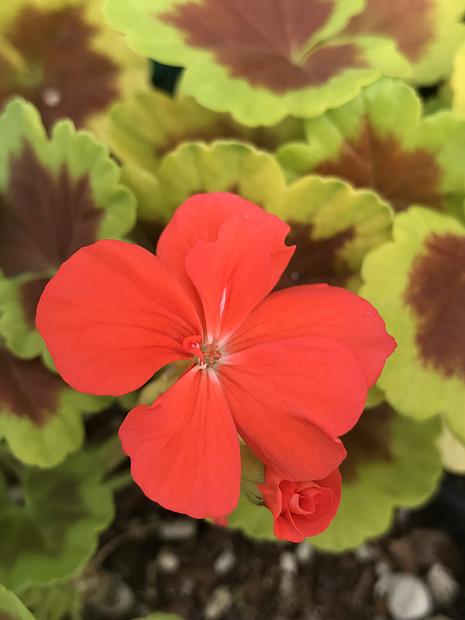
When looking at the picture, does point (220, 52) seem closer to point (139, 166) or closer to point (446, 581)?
point (139, 166)

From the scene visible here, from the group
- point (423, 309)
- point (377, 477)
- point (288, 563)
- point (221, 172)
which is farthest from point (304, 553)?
point (221, 172)

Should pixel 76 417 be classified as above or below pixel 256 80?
below

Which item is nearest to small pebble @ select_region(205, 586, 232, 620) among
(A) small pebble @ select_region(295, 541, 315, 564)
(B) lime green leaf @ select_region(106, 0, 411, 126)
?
(A) small pebble @ select_region(295, 541, 315, 564)

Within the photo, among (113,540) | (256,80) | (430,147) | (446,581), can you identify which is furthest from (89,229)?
(446,581)

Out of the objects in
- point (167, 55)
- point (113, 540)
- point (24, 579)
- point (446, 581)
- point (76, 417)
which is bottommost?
point (113, 540)

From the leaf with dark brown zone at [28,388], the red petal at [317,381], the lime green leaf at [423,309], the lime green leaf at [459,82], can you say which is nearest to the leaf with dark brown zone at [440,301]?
the lime green leaf at [423,309]

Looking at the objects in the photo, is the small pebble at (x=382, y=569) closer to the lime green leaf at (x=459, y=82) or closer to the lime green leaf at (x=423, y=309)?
the lime green leaf at (x=423, y=309)

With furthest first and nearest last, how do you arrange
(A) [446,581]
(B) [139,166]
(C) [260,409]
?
(A) [446,581], (B) [139,166], (C) [260,409]
